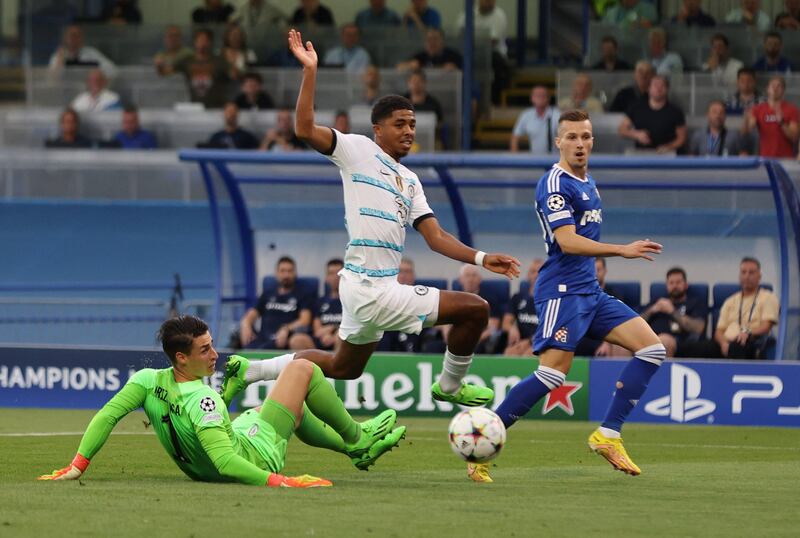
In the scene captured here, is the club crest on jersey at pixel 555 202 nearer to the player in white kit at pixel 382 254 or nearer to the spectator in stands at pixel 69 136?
the player in white kit at pixel 382 254

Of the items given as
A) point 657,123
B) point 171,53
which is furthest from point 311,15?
point 657,123

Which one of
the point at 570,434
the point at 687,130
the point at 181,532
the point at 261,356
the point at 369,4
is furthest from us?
the point at 369,4

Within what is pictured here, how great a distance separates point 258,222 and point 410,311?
26.4 ft

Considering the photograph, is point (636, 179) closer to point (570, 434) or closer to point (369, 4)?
point (570, 434)

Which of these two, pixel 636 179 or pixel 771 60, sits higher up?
pixel 771 60

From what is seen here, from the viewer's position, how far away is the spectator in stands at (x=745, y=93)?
17.4m

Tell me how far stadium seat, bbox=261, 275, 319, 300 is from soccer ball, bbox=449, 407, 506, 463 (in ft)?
25.3

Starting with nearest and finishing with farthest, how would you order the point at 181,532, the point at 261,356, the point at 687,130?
1. the point at 181,532
2. the point at 261,356
3. the point at 687,130

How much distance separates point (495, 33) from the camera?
70.3 ft

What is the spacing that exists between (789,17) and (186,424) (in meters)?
14.4

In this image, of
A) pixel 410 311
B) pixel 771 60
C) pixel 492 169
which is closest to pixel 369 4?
pixel 771 60

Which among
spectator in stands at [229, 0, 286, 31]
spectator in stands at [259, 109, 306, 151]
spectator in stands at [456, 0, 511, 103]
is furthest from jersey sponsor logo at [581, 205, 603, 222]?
spectator in stands at [229, 0, 286, 31]

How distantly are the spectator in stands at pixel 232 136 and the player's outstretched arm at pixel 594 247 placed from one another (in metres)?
10.2

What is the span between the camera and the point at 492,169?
15.0 meters
